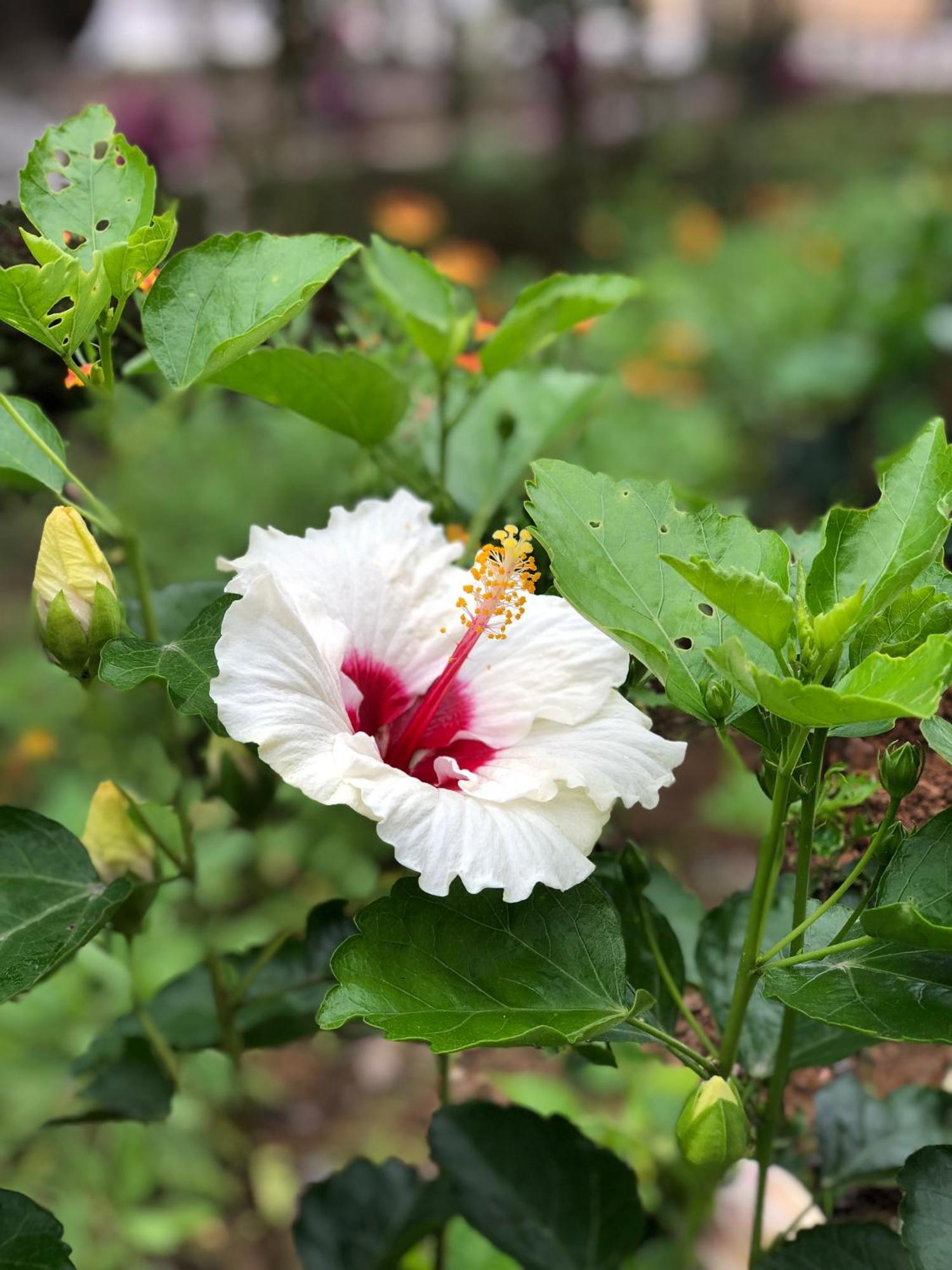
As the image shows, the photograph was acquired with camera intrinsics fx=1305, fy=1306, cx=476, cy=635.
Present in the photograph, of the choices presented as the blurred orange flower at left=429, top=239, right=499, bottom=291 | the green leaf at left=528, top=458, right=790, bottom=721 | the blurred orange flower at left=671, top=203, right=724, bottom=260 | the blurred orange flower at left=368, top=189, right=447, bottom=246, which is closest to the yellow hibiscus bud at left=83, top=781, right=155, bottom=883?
the green leaf at left=528, top=458, right=790, bottom=721

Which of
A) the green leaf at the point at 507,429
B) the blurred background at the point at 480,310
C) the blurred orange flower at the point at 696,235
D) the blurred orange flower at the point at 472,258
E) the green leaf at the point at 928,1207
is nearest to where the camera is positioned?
the green leaf at the point at 928,1207

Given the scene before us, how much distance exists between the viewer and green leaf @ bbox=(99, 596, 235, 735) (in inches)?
24.5

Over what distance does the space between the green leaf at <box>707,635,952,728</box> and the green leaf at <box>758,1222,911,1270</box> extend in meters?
0.35

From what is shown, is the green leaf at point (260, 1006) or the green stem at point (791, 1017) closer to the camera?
the green stem at point (791, 1017)

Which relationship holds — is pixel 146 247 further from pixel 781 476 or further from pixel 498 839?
pixel 781 476

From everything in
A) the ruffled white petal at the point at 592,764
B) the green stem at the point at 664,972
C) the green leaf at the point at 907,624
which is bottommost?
the green stem at the point at 664,972

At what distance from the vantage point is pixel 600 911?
26.0 inches

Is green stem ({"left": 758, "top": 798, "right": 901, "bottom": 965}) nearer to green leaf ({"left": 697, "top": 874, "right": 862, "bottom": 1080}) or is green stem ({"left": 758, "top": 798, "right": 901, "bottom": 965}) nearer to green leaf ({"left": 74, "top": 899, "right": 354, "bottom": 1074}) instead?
green leaf ({"left": 697, "top": 874, "right": 862, "bottom": 1080})

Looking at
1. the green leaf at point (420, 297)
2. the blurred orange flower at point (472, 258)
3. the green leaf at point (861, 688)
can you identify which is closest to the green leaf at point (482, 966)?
the green leaf at point (861, 688)

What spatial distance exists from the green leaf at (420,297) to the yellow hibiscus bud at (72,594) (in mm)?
285

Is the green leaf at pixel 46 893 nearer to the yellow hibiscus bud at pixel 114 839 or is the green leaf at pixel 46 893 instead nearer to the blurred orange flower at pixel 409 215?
Result: the yellow hibiscus bud at pixel 114 839

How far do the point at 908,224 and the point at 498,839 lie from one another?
3995mm

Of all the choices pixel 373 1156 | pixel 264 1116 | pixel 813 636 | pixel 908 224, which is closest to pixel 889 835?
pixel 813 636

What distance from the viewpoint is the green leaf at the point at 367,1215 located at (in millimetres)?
910
